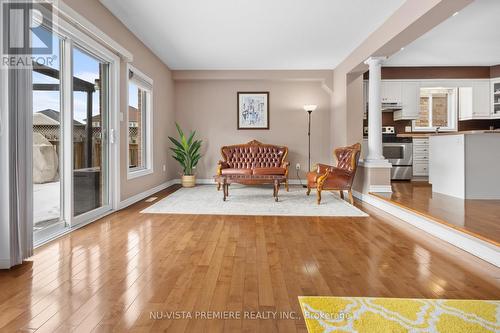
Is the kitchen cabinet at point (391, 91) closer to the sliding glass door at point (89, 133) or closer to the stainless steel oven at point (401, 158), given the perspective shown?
the stainless steel oven at point (401, 158)

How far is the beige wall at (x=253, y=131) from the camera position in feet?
23.2

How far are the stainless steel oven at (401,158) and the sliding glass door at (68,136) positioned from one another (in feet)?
18.9

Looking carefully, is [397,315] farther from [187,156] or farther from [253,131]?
[253,131]

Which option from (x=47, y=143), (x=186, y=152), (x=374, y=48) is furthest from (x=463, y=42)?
(x=47, y=143)

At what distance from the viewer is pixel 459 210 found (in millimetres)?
3447

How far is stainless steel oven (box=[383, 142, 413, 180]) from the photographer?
22.2 feet

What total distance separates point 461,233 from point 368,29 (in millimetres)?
3168

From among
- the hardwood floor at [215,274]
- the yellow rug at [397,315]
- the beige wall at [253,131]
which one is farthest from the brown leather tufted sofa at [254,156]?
the yellow rug at [397,315]

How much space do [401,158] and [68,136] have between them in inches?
252

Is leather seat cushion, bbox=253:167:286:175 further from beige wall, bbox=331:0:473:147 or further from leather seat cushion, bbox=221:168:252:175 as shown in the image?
beige wall, bbox=331:0:473:147

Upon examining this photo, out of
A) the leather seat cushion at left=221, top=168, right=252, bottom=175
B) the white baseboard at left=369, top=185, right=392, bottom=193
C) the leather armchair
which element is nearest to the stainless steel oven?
the white baseboard at left=369, top=185, right=392, bottom=193

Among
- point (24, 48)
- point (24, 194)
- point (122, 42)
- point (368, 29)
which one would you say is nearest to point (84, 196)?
point (24, 194)

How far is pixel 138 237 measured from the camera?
293 centimetres

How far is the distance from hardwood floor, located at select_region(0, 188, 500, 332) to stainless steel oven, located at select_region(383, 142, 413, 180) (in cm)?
386
